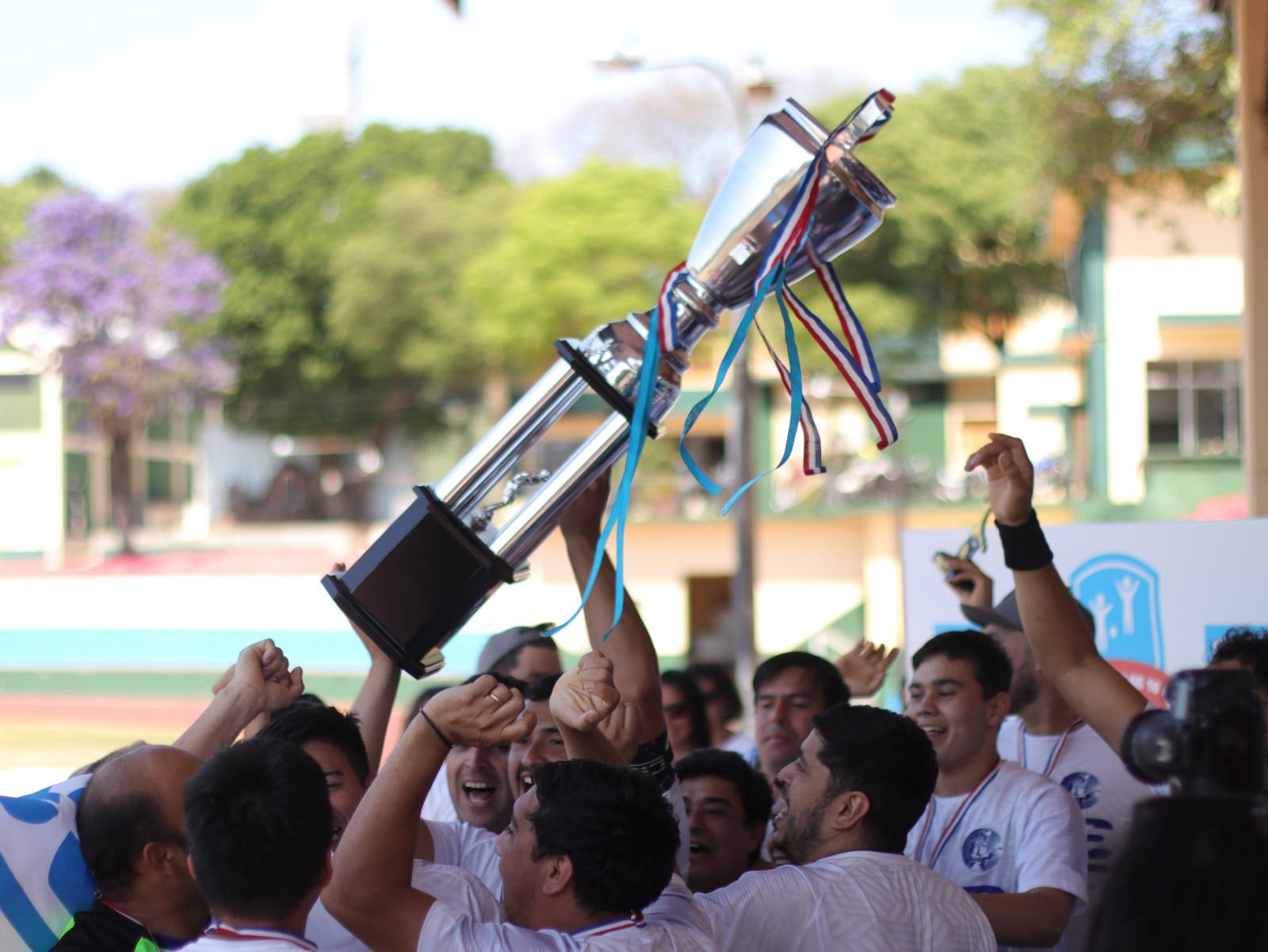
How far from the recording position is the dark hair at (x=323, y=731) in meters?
2.75

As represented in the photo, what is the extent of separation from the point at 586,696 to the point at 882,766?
61 centimetres

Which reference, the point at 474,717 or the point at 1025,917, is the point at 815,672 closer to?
the point at 1025,917

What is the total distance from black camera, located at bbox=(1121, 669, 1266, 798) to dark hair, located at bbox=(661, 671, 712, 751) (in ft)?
9.10

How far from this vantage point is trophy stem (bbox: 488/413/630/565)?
103 inches

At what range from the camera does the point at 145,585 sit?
23094mm

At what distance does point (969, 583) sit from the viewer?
398 cm

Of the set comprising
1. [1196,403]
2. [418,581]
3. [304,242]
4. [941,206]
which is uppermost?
[304,242]

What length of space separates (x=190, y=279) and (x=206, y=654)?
1549 cm

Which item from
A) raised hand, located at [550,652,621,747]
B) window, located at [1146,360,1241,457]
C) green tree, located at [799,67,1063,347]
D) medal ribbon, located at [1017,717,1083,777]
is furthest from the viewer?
green tree, located at [799,67,1063,347]

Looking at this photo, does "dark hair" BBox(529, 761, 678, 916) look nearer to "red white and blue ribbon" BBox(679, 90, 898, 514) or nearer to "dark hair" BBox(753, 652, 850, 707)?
"red white and blue ribbon" BBox(679, 90, 898, 514)

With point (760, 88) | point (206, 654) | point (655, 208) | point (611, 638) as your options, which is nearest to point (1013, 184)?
point (655, 208)

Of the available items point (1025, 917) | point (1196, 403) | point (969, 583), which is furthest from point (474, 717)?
point (1196, 403)

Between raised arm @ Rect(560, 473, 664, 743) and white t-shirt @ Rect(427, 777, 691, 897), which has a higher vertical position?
raised arm @ Rect(560, 473, 664, 743)

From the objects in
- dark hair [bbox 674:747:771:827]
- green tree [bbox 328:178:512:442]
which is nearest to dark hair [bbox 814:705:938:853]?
dark hair [bbox 674:747:771:827]
